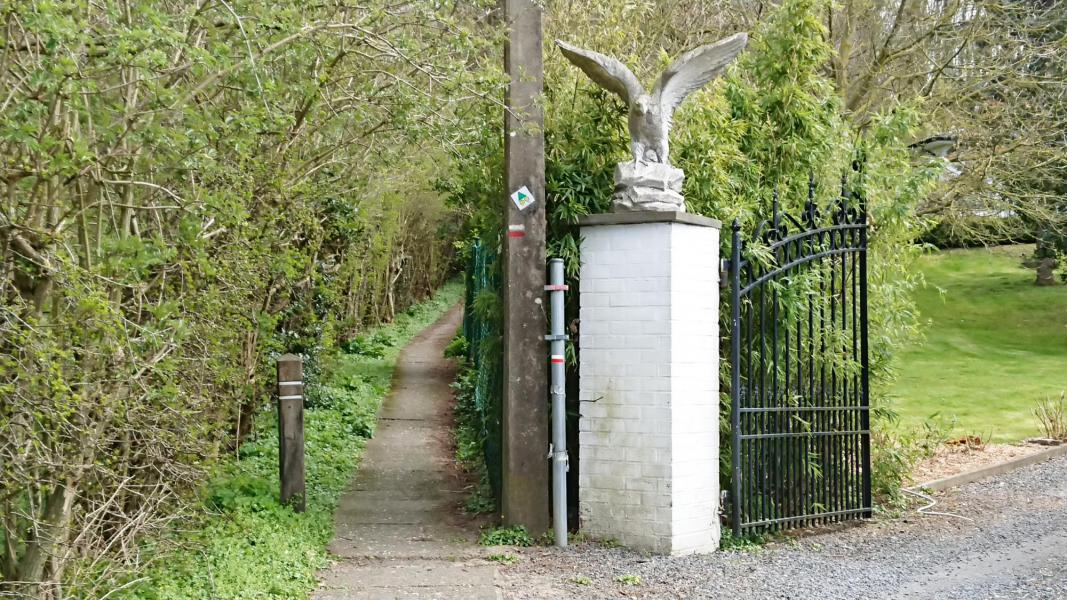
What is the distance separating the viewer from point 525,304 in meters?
6.89

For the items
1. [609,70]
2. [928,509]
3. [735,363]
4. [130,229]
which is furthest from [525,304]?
[928,509]

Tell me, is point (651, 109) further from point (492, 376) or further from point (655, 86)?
point (492, 376)

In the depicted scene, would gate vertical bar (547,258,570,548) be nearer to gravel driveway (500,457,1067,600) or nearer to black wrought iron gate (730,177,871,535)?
gravel driveway (500,457,1067,600)

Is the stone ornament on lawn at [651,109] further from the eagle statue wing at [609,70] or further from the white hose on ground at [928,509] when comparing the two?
the white hose on ground at [928,509]

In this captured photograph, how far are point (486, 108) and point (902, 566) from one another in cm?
417

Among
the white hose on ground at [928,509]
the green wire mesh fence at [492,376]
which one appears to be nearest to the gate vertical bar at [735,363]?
the green wire mesh fence at [492,376]

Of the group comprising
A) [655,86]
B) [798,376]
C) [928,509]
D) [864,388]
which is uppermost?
[655,86]

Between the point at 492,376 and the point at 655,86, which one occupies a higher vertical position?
the point at 655,86

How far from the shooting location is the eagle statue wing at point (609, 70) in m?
6.73

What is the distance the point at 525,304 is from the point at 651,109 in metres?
1.53

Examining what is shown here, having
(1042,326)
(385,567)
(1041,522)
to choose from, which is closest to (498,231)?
(385,567)

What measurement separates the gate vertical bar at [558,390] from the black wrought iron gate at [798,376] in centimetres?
115

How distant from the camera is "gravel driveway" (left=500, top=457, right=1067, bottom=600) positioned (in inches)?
229

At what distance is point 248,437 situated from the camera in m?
9.69
